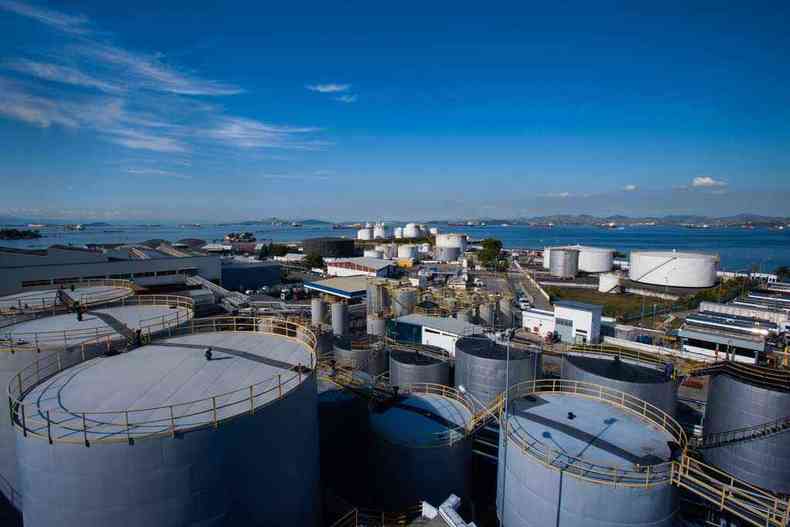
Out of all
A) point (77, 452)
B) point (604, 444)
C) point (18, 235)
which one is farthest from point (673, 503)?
point (18, 235)

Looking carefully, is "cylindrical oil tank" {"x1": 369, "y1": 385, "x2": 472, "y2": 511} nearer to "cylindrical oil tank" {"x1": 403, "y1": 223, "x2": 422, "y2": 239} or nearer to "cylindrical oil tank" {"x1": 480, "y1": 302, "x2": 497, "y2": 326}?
"cylindrical oil tank" {"x1": 480, "y1": 302, "x2": 497, "y2": 326}

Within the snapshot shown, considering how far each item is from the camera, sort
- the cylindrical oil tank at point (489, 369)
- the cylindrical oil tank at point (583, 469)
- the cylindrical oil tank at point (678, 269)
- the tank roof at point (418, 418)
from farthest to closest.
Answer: the cylindrical oil tank at point (678, 269)
the cylindrical oil tank at point (489, 369)
the tank roof at point (418, 418)
the cylindrical oil tank at point (583, 469)

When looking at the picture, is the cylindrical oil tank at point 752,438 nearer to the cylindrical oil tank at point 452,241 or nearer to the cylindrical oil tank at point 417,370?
the cylindrical oil tank at point 417,370

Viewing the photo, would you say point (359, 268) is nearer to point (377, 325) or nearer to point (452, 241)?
point (377, 325)

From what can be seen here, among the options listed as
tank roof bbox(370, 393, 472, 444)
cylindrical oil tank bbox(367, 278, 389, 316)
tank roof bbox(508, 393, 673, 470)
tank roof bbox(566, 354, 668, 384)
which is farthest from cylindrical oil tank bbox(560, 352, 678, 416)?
cylindrical oil tank bbox(367, 278, 389, 316)

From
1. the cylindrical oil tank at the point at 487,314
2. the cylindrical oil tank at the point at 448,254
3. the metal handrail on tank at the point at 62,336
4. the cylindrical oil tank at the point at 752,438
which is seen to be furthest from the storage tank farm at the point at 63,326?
the cylindrical oil tank at the point at 448,254

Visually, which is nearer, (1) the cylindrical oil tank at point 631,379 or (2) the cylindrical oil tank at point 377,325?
(1) the cylindrical oil tank at point 631,379

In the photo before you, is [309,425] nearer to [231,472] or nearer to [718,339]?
[231,472]
